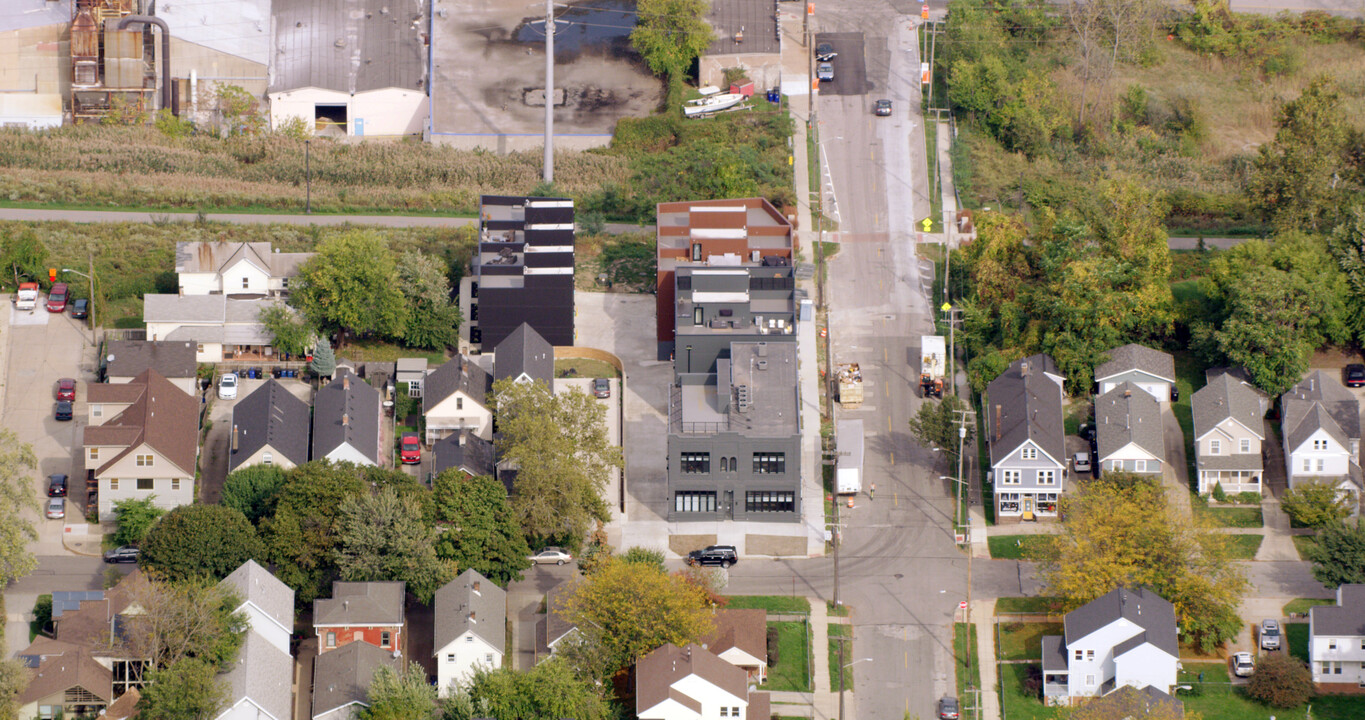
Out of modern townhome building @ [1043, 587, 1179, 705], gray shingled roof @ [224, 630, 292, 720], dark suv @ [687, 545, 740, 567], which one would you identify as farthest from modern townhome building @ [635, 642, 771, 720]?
gray shingled roof @ [224, 630, 292, 720]

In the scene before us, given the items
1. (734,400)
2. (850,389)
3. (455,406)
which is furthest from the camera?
(850,389)

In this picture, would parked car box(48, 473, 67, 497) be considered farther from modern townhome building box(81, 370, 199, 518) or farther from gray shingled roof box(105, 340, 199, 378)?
gray shingled roof box(105, 340, 199, 378)

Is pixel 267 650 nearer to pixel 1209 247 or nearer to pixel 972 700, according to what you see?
pixel 972 700

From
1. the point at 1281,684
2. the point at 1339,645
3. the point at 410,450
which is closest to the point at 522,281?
the point at 410,450

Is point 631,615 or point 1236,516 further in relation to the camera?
point 1236,516

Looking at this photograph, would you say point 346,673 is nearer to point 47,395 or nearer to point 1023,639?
point 47,395

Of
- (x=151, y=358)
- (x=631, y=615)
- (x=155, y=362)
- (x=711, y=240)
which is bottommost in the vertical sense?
(x=631, y=615)

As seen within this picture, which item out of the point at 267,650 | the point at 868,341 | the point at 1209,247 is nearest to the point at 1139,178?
the point at 1209,247
